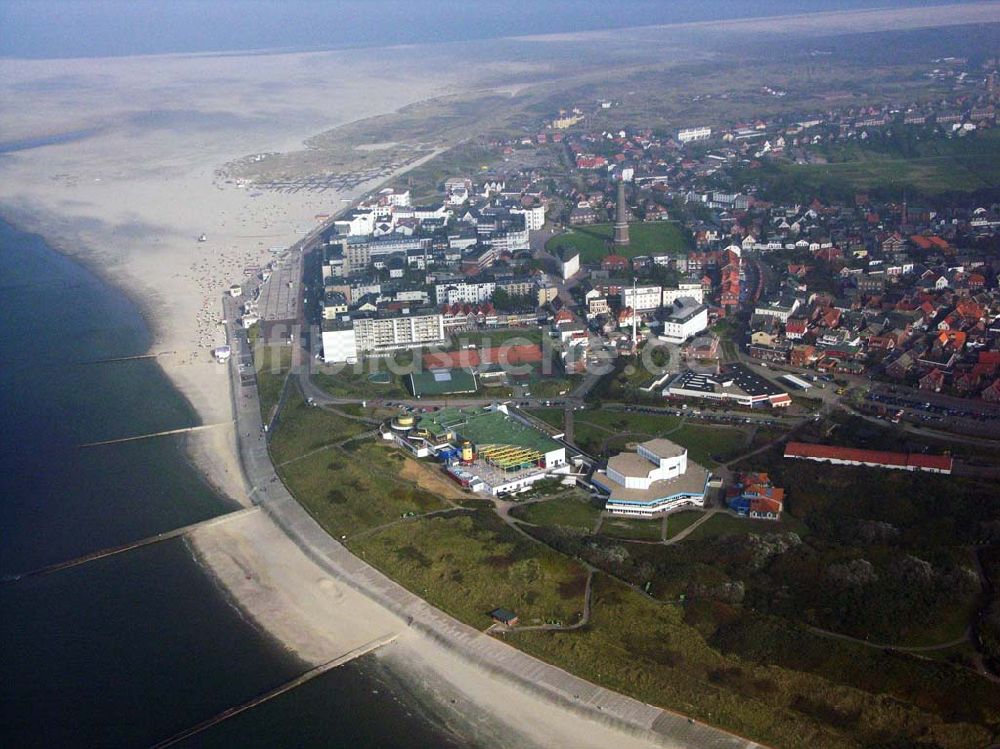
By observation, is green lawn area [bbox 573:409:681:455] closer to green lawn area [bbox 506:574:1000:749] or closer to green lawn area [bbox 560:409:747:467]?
green lawn area [bbox 560:409:747:467]

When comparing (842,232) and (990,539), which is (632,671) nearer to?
(990,539)

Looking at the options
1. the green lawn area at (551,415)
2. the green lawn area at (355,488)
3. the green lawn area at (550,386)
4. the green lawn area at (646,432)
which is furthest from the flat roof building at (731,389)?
the green lawn area at (355,488)

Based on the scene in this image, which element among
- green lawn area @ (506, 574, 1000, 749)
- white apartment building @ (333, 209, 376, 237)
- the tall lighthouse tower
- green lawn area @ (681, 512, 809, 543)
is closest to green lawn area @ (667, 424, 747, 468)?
green lawn area @ (681, 512, 809, 543)

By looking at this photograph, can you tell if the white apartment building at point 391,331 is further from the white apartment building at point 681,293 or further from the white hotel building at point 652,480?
the white hotel building at point 652,480

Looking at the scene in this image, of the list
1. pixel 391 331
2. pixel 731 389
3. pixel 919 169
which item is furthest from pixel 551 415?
pixel 919 169

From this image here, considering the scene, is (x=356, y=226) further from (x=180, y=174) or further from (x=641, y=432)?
(x=641, y=432)

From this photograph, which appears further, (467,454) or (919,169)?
(919,169)
